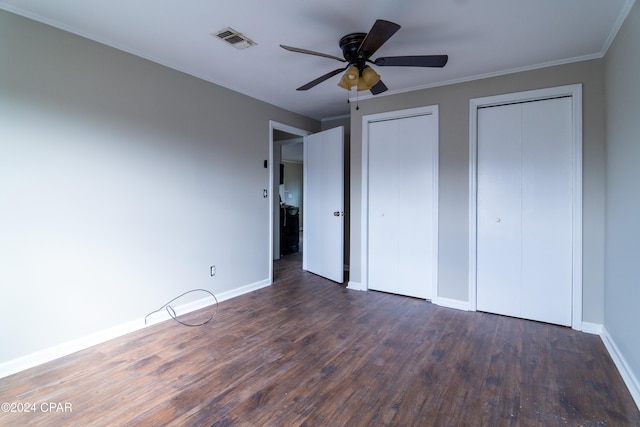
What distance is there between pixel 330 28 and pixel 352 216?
2355 millimetres

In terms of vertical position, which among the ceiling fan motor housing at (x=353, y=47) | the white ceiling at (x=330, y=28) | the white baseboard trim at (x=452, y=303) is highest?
the white ceiling at (x=330, y=28)

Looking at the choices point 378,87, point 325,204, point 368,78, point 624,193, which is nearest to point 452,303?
point 624,193

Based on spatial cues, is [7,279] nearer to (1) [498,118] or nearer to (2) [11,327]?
(2) [11,327]

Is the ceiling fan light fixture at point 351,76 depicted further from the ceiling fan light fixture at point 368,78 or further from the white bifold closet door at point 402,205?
the white bifold closet door at point 402,205

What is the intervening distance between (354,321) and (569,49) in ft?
10.2

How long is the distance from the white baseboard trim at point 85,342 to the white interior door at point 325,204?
5.55 feet

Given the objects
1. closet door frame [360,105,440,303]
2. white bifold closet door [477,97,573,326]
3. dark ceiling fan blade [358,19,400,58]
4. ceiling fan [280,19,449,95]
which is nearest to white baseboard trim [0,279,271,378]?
closet door frame [360,105,440,303]

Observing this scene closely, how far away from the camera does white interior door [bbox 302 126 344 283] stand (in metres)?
4.45

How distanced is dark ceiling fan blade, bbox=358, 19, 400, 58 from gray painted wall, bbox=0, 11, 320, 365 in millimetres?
2017

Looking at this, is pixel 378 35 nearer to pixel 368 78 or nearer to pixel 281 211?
pixel 368 78

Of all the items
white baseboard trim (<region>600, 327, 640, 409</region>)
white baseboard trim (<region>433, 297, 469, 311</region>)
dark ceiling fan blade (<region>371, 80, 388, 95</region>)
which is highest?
dark ceiling fan blade (<region>371, 80, 388, 95</region>)

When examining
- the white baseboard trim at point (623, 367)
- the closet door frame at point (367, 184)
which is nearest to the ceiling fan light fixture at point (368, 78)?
the closet door frame at point (367, 184)

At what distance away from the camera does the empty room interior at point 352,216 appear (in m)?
2.04

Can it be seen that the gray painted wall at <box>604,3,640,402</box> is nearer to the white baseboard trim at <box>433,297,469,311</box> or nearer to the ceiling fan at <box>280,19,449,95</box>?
the white baseboard trim at <box>433,297,469,311</box>
